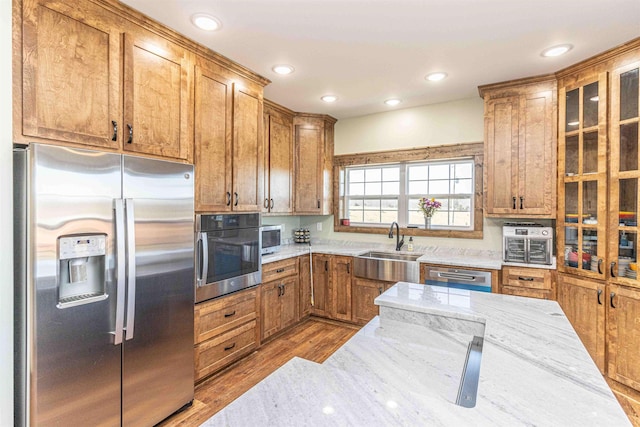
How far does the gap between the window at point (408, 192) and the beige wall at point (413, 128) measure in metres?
0.27

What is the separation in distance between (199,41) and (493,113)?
2.67m

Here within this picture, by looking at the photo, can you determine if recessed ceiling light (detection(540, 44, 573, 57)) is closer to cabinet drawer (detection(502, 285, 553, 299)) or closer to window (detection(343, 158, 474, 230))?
window (detection(343, 158, 474, 230))

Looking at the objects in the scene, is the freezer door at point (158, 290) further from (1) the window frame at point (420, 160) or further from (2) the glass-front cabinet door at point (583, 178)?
(2) the glass-front cabinet door at point (583, 178)

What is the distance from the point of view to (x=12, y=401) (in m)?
1.54

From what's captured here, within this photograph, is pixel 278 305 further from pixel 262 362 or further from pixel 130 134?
pixel 130 134

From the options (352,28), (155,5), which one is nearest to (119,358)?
(155,5)

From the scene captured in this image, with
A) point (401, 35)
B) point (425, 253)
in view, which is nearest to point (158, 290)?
point (401, 35)

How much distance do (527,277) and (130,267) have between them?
10.3ft

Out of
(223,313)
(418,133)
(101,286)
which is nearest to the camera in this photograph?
(101,286)

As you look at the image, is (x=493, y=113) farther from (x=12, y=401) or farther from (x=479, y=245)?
(x=12, y=401)

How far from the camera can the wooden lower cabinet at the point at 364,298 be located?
3.50 m

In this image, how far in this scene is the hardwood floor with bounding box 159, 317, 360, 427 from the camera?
217 cm

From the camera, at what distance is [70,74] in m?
1.66

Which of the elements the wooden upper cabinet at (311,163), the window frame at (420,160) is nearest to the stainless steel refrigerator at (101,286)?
the wooden upper cabinet at (311,163)
